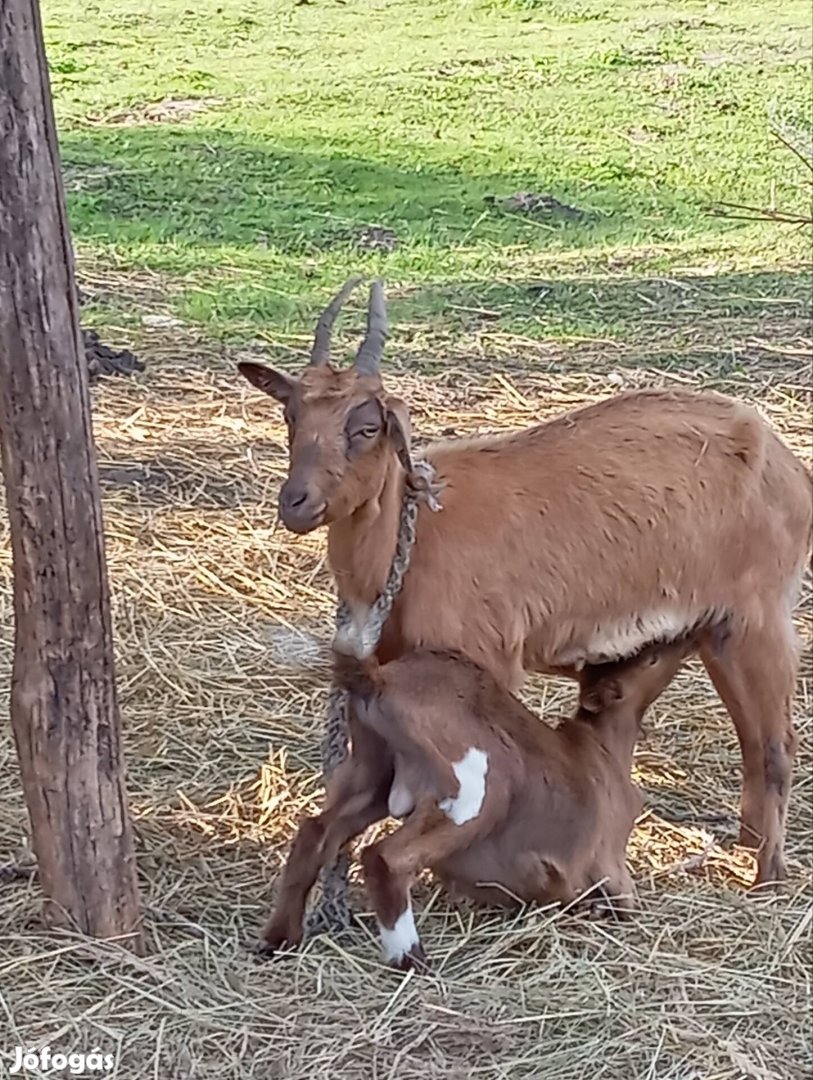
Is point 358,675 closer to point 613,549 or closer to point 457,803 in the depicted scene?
point 457,803

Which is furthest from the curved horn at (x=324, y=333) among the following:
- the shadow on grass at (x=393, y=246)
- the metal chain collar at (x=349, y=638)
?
the shadow on grass at (x=393, y=246)

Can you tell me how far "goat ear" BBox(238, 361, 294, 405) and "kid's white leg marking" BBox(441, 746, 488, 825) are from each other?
864 millimetres

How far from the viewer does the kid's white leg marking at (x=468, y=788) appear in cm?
362

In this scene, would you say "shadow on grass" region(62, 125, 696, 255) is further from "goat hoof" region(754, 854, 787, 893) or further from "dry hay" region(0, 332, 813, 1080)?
"goat hoof" region(754, 854, 787, 893)

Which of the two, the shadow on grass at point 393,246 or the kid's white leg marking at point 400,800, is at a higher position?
the kid's white leg marking at point 400,800

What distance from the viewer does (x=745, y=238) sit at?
37.7 ft

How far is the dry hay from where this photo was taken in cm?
336

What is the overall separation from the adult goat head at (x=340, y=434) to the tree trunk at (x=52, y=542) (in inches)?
17.6

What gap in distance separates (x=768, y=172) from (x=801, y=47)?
140cm

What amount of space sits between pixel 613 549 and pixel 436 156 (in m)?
7.88

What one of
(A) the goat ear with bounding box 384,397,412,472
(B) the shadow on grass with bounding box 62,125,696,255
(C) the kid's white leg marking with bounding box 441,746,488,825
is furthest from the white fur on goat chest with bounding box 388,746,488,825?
(B) the shadow on grass with bounding box 62,125,696,255

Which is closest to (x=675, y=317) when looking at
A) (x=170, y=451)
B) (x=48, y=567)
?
(x=170, y=451)

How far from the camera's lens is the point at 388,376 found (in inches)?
324

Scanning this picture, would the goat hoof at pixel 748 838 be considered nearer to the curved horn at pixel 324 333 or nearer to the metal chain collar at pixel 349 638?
the metal chain collar at pixel 349 638
